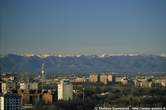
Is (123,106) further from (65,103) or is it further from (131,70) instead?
(131,70)

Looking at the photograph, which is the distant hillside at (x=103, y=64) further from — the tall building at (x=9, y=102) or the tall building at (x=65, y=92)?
the tall building at (x=9, y=102)

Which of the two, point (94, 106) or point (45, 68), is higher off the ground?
point (45, 68)

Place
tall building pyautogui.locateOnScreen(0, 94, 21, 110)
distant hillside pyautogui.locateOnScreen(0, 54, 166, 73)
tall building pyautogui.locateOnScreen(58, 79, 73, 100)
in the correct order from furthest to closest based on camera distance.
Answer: distant hillside pyautogui.locateOnScreen(0, 54, 166, 73)
tall building pyautogui.locateOnScreen(58, 79, 73, 100)
tall building pyautogui.locateOnScreen(0, 94, 21, 110)

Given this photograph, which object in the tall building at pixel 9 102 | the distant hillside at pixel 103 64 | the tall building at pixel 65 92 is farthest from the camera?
the distant hillside at pixel 103 64

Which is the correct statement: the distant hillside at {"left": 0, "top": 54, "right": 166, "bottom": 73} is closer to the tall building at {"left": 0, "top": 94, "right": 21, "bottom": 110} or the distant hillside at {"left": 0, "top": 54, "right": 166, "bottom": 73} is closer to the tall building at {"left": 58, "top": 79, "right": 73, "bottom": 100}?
the tall building at {"left": 58, "top": 79, "right": 73, "bottom": 100}

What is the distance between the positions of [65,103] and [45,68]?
948 cm

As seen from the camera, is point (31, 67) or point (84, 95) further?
point (31, 67)

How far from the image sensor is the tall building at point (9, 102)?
21.3 feet

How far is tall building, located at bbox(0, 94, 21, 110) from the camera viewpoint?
21.3 feet

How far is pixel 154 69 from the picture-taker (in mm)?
19172

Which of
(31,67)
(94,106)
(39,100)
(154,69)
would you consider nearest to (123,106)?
(94,106)

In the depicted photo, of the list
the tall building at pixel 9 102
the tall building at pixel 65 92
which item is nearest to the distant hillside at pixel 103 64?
the tall building at pixel 65 92

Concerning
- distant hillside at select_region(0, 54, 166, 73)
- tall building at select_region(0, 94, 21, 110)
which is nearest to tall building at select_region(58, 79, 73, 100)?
tall building at select_region(0, 94, 21, 110)

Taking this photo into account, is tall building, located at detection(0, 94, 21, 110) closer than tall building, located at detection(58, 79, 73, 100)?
Yes
